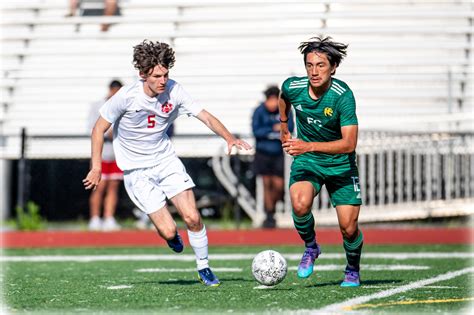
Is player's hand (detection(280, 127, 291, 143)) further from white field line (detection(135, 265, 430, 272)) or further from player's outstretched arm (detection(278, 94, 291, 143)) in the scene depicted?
white field line (detection(135, 265, 430, 272))

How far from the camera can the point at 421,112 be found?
19359 mm

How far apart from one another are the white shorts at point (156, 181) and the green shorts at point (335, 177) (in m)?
1.03

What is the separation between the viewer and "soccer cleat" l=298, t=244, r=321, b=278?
9.04 m

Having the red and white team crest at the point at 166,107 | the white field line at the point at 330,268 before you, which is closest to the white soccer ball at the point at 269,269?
the red and white team crest at the point at 166,107

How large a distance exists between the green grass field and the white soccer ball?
9 cm

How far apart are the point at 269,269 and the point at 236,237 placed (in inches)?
278

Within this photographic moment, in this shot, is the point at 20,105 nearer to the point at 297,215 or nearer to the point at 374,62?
the point at 374,62

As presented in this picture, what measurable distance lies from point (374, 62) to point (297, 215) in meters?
11.2

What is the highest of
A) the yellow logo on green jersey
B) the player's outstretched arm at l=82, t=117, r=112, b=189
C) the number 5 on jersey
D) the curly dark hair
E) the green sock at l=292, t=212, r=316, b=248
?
the curly dark hair

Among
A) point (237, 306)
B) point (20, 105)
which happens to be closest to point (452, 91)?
point (20, 105)

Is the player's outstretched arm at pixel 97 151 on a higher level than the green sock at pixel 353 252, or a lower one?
higher

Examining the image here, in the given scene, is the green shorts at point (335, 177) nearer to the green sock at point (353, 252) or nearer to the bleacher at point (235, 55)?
the green sock at point (353, 252)

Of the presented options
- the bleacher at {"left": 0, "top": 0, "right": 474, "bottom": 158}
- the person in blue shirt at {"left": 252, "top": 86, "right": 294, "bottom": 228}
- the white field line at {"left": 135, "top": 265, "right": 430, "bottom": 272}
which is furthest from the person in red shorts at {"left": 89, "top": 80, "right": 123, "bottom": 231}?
the white field line at {"left": 135, "top": 265, "right": 430, "bottom": 272}

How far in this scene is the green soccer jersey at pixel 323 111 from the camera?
8.76 meters
